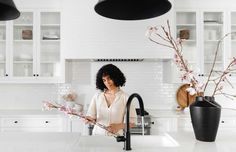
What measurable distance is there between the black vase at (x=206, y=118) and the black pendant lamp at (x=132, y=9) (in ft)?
2.09

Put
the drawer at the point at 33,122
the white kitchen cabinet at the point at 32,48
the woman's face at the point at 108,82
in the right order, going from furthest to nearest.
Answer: the white kitchen cabinet at the point at 32,48, the drawer at the point at 33,122, the woman's face at the point at 108,82

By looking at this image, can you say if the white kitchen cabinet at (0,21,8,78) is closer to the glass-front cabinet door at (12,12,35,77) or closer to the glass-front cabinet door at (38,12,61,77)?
the glass-front cabinet door at (12,12,35,77)

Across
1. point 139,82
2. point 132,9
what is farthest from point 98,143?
point 139,82

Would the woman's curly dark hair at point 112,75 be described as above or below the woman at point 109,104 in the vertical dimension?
above

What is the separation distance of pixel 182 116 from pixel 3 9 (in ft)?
8.19

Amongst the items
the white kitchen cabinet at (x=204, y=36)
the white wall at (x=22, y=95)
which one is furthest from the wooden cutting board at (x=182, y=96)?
the white wall at (x=22, y=95)

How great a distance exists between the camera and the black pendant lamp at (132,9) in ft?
4.39

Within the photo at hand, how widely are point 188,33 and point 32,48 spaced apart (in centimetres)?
232

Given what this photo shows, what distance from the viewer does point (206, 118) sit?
150 cm

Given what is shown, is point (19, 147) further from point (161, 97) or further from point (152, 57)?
point (161, 97)

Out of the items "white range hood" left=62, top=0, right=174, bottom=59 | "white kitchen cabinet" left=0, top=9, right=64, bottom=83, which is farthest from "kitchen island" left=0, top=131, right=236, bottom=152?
"white kitchen cabinet" left=0, top=9, right=64, bottom=83

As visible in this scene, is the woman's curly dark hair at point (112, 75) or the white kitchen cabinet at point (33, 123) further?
the white kitchen cabinet at point (33, 123)

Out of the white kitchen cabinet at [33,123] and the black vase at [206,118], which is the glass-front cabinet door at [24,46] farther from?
the black vase at [206,118]

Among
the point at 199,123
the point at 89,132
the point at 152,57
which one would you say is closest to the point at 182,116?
the point at 152,57
